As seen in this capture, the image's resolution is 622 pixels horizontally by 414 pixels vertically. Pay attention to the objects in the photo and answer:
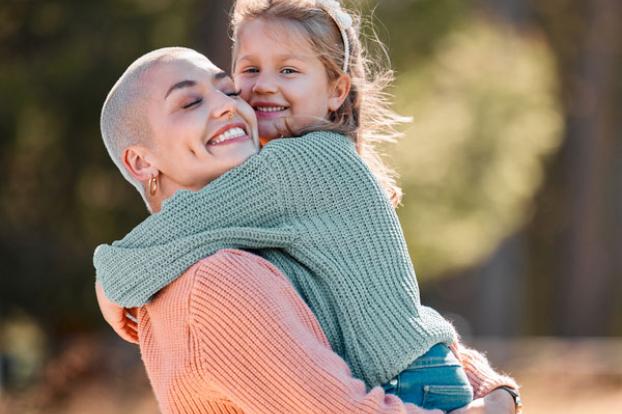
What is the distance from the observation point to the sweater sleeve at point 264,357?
8.06 ft

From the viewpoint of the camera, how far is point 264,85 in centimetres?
319

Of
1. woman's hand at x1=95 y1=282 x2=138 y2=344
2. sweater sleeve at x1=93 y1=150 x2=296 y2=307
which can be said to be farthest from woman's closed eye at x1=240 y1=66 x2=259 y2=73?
woman's hand at x1=95 y1=282 x2=138 y2=344

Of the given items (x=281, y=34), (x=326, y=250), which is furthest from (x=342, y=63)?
(x=326, y=250)

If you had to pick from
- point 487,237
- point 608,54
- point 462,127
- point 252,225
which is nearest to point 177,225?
point 252,225

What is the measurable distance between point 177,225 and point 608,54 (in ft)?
62.4

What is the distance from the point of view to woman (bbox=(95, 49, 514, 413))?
97.0 inches

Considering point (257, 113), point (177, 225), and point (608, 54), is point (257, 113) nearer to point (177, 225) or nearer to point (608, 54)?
point (177, 225)

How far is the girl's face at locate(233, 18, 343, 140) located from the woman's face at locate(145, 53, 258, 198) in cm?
31

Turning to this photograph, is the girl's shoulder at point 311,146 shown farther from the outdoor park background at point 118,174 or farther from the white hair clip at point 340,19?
the outdoor park background at point 118,174

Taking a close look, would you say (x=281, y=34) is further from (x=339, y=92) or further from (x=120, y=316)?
(x=120, y=316)

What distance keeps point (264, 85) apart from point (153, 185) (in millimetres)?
462

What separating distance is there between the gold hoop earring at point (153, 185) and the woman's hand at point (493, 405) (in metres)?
0.90

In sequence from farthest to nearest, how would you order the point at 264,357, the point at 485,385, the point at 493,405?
the point at 485,385 < the point at 493,405 < the point at 264,357

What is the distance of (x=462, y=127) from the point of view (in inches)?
510
